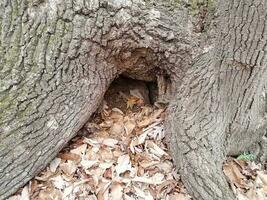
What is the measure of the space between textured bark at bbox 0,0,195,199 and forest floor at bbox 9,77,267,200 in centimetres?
17

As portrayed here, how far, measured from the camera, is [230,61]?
3.05m

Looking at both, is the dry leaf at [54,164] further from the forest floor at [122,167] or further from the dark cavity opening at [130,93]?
the dark cavity opening at [130,93]

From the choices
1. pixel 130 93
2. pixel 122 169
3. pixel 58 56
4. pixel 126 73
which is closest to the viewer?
pixel 58 56

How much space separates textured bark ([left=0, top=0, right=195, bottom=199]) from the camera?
2.63 m

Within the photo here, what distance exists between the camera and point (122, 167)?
3.00 metres

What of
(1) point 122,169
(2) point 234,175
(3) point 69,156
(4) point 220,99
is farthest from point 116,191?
(4) point 220,99

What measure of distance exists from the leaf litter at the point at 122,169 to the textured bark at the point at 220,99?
15 centimetres

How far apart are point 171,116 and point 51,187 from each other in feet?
3.54

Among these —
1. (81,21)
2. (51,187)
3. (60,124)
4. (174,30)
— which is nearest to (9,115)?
(60,124)

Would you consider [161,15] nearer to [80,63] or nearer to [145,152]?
[80,63]

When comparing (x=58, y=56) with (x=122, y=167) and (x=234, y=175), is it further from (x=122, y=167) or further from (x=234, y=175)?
(x=234, y=175)

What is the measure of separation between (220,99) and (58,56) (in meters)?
1.30

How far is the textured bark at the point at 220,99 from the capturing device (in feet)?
9.48

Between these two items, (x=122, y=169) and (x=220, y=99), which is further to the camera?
(x=220, y=99)
